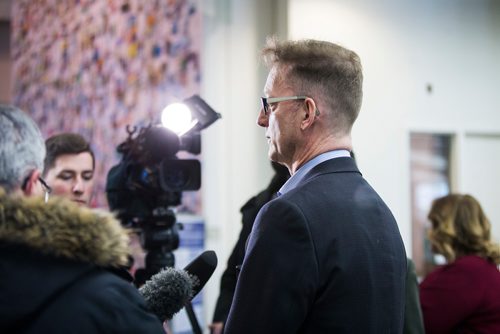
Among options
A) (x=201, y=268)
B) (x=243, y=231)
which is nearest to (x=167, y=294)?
(x=201, y=268)

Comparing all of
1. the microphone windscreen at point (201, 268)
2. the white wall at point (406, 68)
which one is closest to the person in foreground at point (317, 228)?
the microphone windscreen at point (201, 268)

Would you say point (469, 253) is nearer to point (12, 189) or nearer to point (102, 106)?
point (12, 189)

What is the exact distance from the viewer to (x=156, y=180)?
2232mm

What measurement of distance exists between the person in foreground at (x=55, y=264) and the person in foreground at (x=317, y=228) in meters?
0.26

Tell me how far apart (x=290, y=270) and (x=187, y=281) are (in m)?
0.20

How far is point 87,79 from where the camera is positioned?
396cm

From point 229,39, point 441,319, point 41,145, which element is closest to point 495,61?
point 229,39

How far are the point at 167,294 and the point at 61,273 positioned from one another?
0.85 feet

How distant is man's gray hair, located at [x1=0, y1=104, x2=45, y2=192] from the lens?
1.02 m

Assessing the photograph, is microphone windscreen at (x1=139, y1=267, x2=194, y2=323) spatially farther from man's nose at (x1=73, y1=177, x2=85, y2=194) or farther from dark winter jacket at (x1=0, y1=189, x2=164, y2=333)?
man's nose at (x1=73, y1=177, x2=85, y2=194)

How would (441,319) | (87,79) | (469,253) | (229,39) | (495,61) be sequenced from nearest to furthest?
(441,319), (469,253), (229,39), (87,79), (495,61)

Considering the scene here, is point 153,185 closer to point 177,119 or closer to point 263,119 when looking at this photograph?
point 177,119

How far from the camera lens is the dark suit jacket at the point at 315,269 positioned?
119 centimetres

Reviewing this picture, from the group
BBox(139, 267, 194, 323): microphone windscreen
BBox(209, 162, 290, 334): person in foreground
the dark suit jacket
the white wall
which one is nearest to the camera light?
BBox(209, 162, 290, 334): person in foreground
